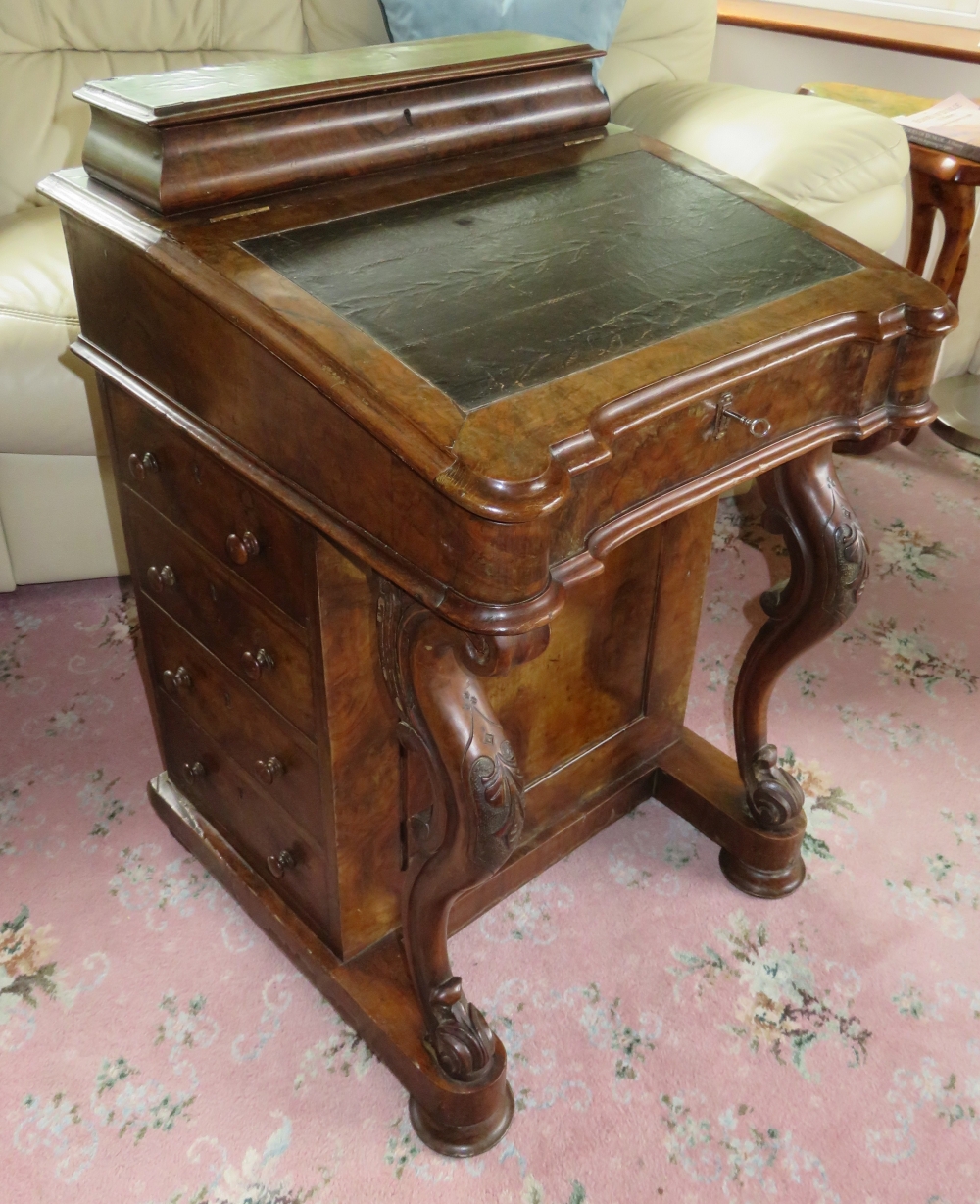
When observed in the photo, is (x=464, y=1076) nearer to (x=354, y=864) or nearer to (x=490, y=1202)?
(x=490, y=1202)

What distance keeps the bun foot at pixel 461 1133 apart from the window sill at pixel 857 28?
7.89 ft

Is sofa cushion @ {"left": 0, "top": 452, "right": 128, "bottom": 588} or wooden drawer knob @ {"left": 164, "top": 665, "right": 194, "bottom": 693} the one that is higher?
wooden drawer knob @ {"left": 164, "top": 665, "right": 194, "bottom": 693}

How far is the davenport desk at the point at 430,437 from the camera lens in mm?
842

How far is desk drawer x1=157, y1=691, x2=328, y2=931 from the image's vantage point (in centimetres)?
128

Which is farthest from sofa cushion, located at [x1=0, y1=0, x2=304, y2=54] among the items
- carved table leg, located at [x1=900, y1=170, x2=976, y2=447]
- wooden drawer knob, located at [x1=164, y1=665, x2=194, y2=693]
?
wooden drawer knob, located at [x1=164, y1=665, x2=194, y2=693]

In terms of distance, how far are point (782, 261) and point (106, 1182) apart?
1165 millimetres

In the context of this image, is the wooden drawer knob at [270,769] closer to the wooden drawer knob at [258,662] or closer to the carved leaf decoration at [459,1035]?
the wooden drawer knob at [258,662]

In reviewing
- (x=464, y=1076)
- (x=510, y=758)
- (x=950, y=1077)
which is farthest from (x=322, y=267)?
(x=950, y=1077)

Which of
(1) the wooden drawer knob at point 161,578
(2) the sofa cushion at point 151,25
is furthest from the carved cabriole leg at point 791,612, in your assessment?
(2) the sofa cushion at point 151,25

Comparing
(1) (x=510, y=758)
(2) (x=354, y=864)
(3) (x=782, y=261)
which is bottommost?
(2) (x=354, y=864)

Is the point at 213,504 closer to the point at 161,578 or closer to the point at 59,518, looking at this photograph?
the point at 161,578

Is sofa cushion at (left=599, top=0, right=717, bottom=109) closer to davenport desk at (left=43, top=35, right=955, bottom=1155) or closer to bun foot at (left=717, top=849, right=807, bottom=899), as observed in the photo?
davenport desk at (left=43, top=35, right=955, bottom=1155)

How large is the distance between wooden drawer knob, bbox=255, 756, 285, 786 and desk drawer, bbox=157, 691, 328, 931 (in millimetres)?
62

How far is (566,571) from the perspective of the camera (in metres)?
0.86
